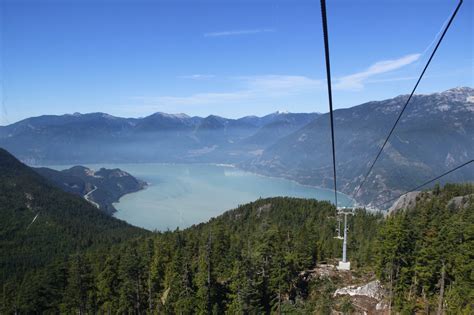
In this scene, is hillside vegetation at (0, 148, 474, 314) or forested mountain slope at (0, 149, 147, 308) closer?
hillside vegetation at (0, 148, 474, 314)

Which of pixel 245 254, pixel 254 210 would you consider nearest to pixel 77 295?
pixel 245 254

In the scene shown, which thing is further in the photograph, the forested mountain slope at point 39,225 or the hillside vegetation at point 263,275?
the forested mountain slope at point 39,225

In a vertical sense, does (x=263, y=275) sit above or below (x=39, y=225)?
above

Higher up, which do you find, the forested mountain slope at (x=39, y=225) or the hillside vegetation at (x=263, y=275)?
the hillside vegetation at (x=263, y=275)

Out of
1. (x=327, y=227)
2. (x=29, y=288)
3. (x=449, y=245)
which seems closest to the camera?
(x=449, y=245)

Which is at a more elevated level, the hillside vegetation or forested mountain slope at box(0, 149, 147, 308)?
the hillside vegetation

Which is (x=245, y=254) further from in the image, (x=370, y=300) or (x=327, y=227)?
(x=327, y=227)

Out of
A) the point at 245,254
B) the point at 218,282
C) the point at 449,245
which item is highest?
the point at 449,245

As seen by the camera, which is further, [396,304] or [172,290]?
[172,290]

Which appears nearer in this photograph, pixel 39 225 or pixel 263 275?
pixel 263 275

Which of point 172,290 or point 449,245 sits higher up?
point 449,245

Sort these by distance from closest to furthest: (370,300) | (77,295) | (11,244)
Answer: (370,300) < (77,295) < (11,244)
